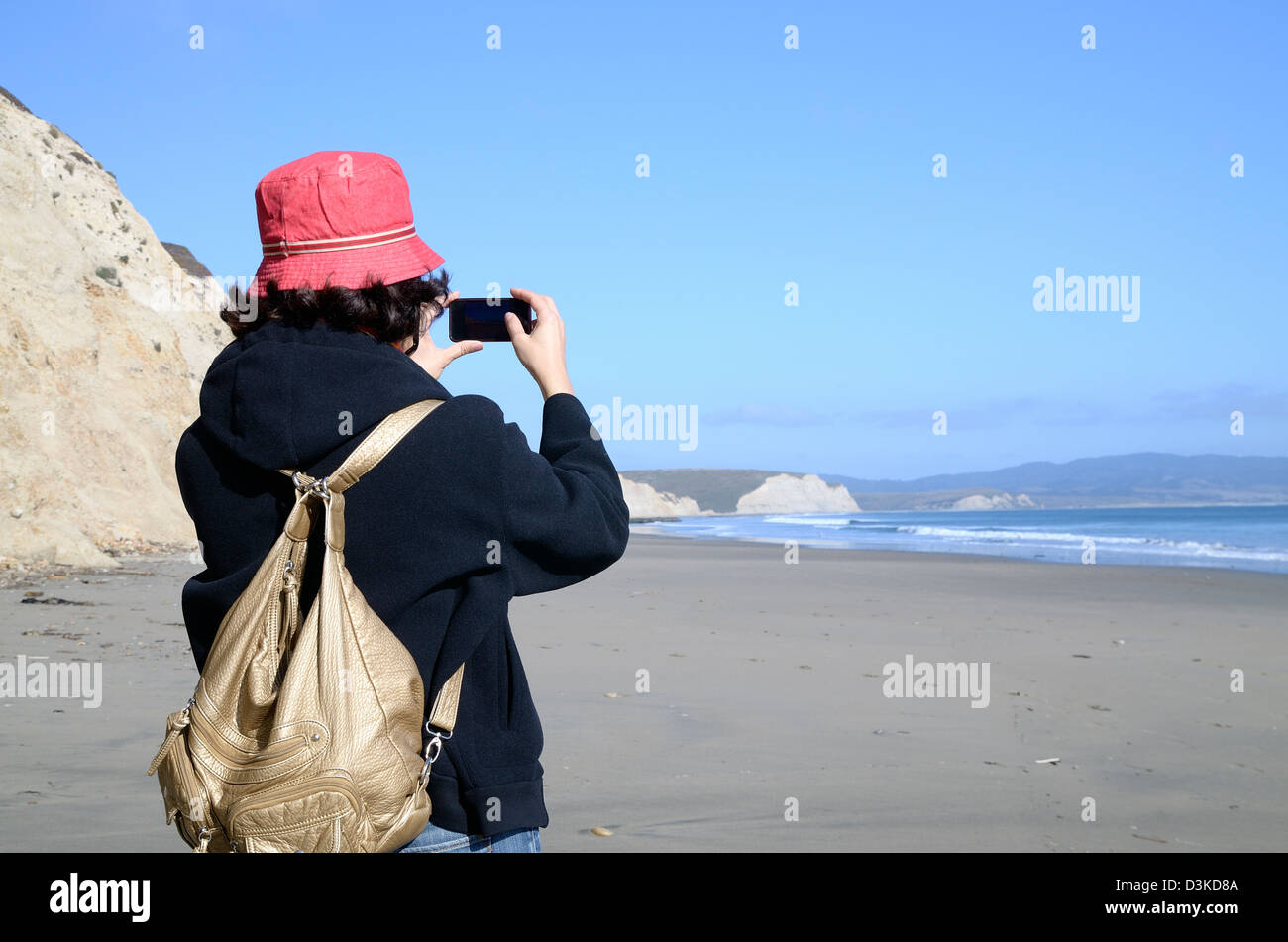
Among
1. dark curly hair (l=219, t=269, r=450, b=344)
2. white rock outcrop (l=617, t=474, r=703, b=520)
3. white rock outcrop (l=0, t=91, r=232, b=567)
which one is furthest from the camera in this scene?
white rock outcrop (l=617, t=474, r=703, b=520)

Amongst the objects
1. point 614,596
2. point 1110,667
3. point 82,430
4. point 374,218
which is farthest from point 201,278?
point 374,218

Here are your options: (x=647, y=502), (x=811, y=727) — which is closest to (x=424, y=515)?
(x=811, y=727)

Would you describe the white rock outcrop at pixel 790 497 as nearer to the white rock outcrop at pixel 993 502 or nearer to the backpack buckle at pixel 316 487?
the white rock outcrop at pixel 993 502

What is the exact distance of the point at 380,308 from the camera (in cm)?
152

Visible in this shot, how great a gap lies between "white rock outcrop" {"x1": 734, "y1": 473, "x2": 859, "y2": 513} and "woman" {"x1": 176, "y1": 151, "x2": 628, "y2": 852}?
137 m

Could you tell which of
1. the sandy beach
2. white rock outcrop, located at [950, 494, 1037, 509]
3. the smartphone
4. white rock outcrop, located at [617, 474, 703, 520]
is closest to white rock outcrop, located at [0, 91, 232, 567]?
the sandy beach

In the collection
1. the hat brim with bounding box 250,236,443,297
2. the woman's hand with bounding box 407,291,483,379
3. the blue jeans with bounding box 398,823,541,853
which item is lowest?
the blue jeans with bounding box 398,823,541,853

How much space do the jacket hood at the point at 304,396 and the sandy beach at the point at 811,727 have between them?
292 cm

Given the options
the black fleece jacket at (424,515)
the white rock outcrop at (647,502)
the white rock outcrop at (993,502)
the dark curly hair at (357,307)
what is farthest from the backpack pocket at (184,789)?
the white rock outcrop at (993,502)

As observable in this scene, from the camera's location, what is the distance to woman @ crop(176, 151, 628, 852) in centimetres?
138

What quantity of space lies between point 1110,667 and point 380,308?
8087 millimetres

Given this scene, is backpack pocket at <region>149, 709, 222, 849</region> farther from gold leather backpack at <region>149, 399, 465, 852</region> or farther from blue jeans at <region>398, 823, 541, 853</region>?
blue jeans at <region>398, 823, 541, 853</region>

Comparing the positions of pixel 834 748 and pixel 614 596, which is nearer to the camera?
pixel 834 748
